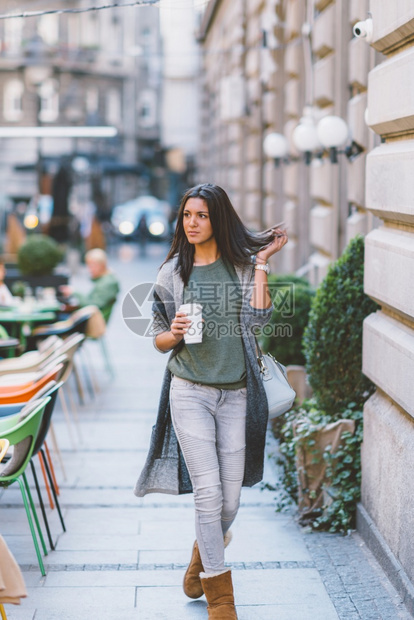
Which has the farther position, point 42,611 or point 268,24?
point 268,24

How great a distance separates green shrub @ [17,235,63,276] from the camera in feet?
48.8

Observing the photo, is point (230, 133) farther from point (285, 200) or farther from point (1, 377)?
point (1, 377)

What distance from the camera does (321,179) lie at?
9.59 metres

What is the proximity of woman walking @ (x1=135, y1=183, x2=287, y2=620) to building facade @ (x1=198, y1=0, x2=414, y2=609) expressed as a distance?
30.6 inches

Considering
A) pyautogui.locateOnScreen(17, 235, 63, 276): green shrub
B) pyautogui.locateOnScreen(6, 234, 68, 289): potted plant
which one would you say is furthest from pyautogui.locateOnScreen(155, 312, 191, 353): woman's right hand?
pyautogui.locateOnScreen(17, 235, 63, 276): green shrub

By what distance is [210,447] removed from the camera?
4078 mm

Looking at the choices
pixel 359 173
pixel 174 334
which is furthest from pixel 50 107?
pixel 174 334

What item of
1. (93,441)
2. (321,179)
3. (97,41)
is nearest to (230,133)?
(321,179)

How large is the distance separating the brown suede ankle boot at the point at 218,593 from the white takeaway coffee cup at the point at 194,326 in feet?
3.40

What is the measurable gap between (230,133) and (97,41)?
30294 millimetres

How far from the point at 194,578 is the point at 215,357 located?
3.63 ft

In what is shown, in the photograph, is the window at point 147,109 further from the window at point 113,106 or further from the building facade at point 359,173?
the building facade at point 359,173

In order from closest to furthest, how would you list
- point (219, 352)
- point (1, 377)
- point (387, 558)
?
1. point (219, 352)
2. point (387, 558)
3. point (1, 377)

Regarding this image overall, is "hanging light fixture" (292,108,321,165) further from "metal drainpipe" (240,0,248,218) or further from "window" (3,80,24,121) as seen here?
"window" (3,80,24,121)
